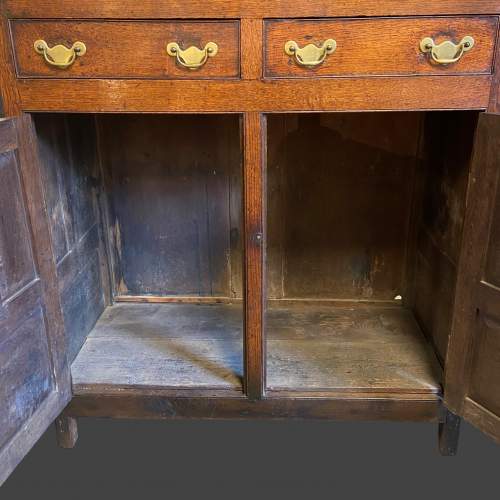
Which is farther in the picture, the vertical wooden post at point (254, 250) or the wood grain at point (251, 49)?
the vertical wooden post at point (254, 250)

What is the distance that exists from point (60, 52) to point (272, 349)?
1.45 metres

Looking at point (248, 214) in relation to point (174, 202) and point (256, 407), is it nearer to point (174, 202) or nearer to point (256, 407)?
point (256, 407)

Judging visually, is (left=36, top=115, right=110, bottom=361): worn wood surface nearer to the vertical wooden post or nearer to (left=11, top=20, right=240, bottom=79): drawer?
(left=11, top=20, right=240, bottom=79): drawer

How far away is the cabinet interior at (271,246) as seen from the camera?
7.27ft

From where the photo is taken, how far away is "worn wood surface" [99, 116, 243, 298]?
261cm

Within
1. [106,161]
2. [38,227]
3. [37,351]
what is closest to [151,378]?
[37,351]

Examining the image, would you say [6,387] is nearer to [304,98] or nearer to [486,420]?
[304,98]

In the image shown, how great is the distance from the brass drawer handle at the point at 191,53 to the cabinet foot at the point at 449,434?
1.56m

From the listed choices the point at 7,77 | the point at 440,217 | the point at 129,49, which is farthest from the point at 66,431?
the point at 440,217

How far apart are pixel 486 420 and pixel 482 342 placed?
28 centimetres

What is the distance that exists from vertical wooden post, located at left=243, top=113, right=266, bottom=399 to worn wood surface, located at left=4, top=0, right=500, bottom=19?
31cm

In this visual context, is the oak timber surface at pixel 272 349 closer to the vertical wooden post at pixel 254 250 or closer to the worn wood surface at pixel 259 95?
the vertical wooden post at pixel 254 250

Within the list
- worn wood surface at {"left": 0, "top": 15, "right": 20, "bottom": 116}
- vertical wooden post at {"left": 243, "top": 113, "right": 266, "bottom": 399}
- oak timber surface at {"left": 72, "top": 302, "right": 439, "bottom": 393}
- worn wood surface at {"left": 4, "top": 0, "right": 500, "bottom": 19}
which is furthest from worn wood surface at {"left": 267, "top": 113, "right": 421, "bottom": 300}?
worn wood surface at {"left": 0, "top": 15, "right": 20, "bottom": 116}

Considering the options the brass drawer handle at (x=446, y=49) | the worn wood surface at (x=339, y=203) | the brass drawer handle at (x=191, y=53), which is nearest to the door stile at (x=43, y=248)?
the brass drawer handle at (x=191, y=53)
